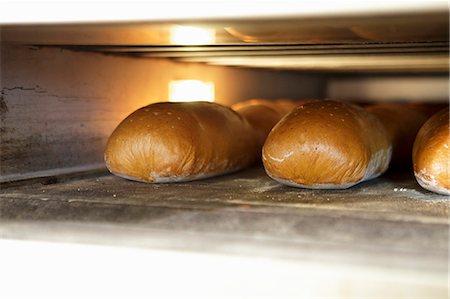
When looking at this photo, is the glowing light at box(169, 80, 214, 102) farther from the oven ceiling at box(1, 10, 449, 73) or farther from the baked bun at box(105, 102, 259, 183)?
the baked bun at box(105, 102, 259, 183)

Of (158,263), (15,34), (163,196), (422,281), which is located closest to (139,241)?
(158,263)

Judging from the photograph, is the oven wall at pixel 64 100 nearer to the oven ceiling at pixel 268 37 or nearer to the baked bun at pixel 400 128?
the oven ceiling at pixel 268 37

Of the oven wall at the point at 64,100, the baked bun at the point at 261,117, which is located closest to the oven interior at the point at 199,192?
the oven wall at the point at 64,100

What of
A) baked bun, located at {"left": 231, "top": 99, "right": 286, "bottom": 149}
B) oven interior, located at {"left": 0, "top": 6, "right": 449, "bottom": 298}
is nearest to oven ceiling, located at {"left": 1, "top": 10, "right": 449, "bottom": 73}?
oven interior, located at {"left": 0, "top": 6, "right": 449, "bottom": 298}

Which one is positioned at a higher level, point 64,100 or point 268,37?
point 268,37

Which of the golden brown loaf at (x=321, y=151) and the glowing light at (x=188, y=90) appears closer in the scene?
the golden brown loaf at (x=321, y=151)

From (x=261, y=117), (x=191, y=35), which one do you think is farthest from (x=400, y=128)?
(x=191, y=35)

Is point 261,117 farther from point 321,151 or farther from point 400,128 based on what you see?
point 321,151
